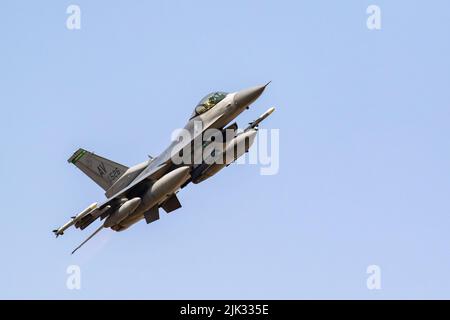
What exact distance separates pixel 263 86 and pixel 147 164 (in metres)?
6.39

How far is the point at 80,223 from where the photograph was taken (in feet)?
129

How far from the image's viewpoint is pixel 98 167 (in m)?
41.8

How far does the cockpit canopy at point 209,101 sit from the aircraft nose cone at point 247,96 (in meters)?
0.95

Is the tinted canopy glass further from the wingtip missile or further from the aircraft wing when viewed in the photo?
the wingtip missile

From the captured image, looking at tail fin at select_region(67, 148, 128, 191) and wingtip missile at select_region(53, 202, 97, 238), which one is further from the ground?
tail fin at select_region(67, 148, 128, 191)

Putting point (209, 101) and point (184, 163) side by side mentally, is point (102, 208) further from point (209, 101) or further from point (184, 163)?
point (209, 101)

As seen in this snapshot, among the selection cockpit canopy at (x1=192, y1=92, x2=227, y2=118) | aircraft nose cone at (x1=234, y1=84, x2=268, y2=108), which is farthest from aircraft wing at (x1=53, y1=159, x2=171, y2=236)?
aircraft nose cone at (x1=234, y1=84, x2=268, y2=108)

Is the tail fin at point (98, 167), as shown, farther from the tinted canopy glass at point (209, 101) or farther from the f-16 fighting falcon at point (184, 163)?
the tinted canopy glass at point (209, 101)

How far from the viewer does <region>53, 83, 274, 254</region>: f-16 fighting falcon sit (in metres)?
37.7

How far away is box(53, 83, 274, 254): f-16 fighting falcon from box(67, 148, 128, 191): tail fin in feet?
4.34
